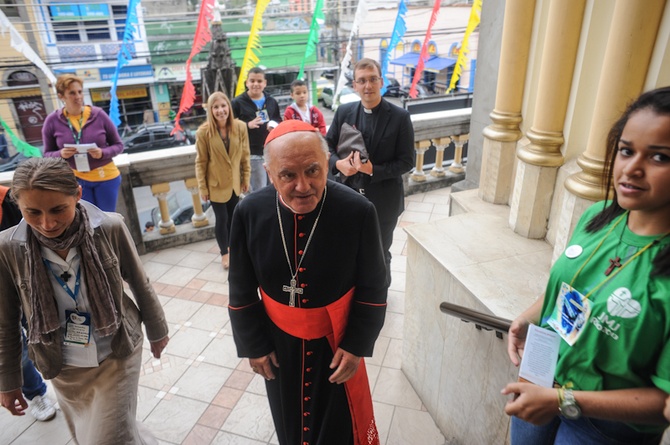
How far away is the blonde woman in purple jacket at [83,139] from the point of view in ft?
12.2

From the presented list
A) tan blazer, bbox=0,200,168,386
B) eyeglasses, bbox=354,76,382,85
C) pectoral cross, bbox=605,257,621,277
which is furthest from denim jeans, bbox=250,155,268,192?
pectoral cross, bbox=605,257,621,277

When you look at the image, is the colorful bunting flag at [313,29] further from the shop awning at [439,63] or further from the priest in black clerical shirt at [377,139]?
the shop awning at [439,63]

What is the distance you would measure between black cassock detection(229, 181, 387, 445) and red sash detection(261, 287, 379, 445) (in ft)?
0.08

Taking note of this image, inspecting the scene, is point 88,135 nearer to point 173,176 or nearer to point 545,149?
point 173,176

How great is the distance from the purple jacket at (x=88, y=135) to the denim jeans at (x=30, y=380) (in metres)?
1.73

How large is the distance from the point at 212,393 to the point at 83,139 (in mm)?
2495

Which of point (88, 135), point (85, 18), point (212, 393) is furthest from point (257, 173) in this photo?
point (85, 18)

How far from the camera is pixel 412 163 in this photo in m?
3.28

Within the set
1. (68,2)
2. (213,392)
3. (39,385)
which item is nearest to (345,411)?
(213,392)

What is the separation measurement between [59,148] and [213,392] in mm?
2539

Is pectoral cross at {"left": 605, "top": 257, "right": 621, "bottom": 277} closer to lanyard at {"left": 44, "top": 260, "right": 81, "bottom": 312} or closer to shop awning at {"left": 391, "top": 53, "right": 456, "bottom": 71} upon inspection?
lanyard at {"left": 44, "top": 260, "right": 81, "bottom": 312}

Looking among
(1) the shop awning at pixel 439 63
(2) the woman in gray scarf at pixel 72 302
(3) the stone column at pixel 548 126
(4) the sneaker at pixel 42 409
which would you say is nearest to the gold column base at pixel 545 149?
(3) the stone column at pixel 548 126

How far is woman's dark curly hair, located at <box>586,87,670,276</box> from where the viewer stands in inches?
44.7

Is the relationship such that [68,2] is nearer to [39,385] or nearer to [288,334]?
[39,385]
